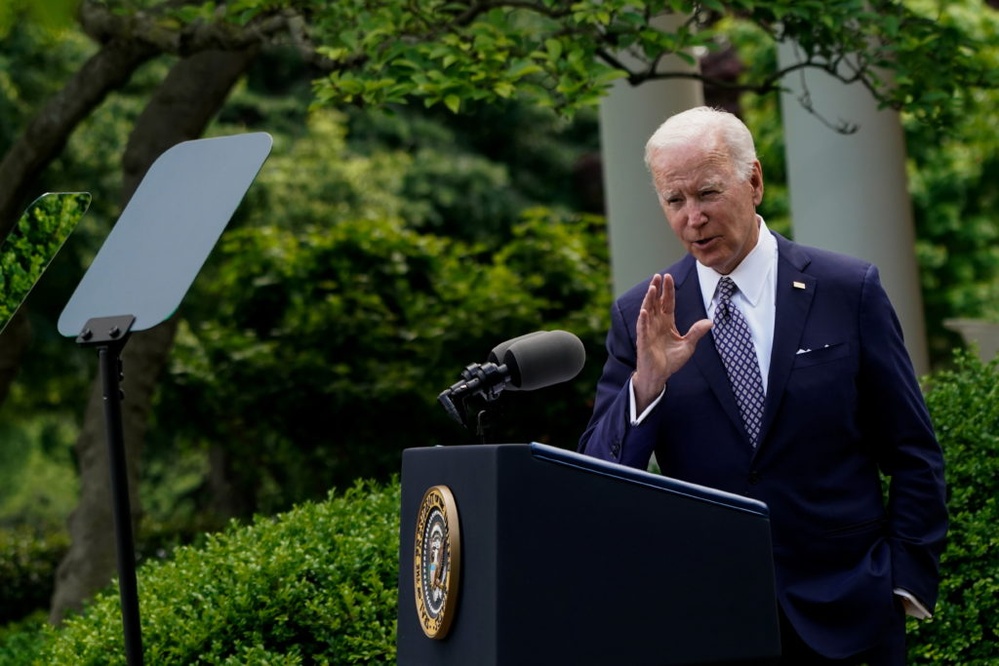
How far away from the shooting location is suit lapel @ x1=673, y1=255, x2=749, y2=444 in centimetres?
317

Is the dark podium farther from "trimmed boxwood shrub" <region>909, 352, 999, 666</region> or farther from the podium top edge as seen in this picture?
"trimmed boxwood shrub" <region>909, 352, 999, 666</region>

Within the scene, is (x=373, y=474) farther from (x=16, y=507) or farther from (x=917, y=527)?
(x=16, y=507)

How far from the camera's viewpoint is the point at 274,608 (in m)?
4.47

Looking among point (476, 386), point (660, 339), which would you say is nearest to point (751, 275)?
point (660, 339)

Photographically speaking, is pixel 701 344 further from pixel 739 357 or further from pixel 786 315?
pixel 786 315

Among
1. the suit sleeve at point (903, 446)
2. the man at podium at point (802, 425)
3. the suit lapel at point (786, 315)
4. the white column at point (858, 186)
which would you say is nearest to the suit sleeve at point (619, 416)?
the man at podium at point (802, 425)

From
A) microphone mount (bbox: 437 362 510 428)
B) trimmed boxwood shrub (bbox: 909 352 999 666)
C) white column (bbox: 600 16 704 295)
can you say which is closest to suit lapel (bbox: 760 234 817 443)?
microphone mount (bbox: 437 362 510 428)

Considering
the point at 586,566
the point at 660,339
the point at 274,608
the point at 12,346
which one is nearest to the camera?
the point at 586,566

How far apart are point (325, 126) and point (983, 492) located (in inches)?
655

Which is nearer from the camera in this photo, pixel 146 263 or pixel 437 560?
pixel 437 560

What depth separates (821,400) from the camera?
3.13 m

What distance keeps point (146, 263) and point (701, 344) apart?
1204mm

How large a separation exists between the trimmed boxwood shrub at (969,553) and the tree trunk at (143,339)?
5118 millimetres

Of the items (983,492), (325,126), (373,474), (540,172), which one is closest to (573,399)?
(373,474)
